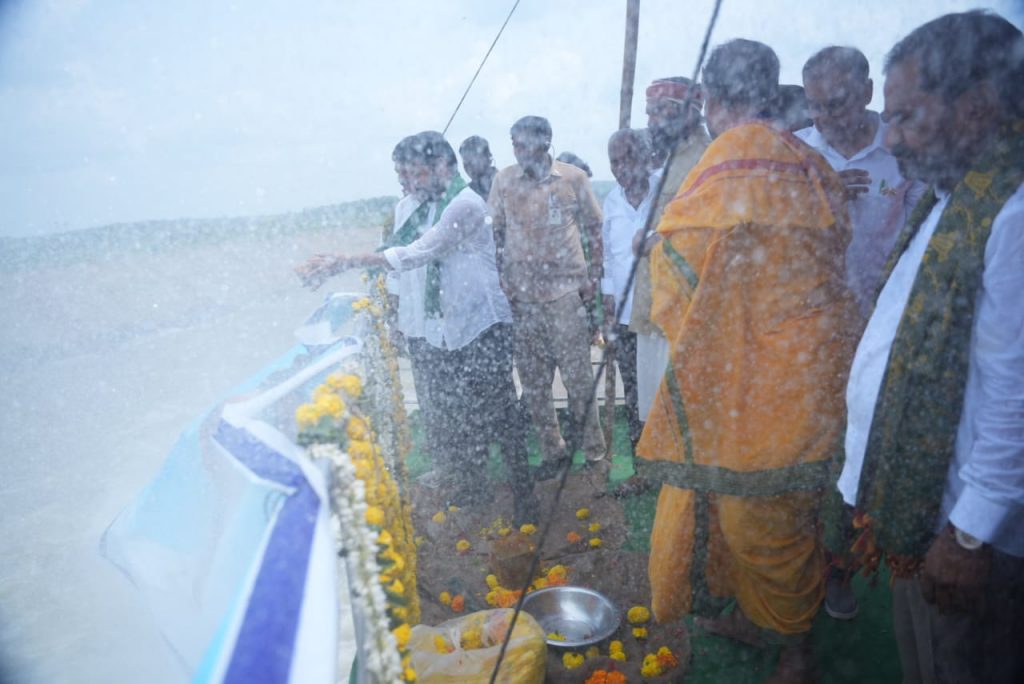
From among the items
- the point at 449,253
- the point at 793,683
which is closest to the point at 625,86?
the point at 449,253

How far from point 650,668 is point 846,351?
1.60 m

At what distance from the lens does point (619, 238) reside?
4.63 metres

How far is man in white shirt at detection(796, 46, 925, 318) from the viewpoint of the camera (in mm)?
2648

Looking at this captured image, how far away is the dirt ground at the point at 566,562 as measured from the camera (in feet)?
10.1

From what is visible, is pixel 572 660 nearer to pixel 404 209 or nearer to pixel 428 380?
Answer: pixel 428 380

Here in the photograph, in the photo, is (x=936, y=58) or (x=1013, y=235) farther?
(x=936, y=58)

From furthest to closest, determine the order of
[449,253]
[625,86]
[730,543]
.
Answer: [625,86], [449,253], [730,543]

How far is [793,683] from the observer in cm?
251

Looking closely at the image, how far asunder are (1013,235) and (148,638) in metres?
3.23

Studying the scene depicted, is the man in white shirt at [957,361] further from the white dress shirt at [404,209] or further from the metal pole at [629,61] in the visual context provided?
the metal pole at [629,61]

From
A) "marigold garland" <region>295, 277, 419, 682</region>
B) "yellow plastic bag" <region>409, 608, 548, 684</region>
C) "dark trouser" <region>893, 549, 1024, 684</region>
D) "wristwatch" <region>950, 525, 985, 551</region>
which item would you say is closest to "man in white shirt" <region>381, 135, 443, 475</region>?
"yellow plastic bag" <region>409, 608, 548, 684</region>

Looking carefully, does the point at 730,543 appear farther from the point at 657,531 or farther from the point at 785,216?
the point at 785,216

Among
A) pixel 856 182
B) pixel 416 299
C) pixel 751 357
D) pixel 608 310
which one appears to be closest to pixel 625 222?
pixel 608 310

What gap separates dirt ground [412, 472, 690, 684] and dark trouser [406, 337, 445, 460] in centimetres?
51
